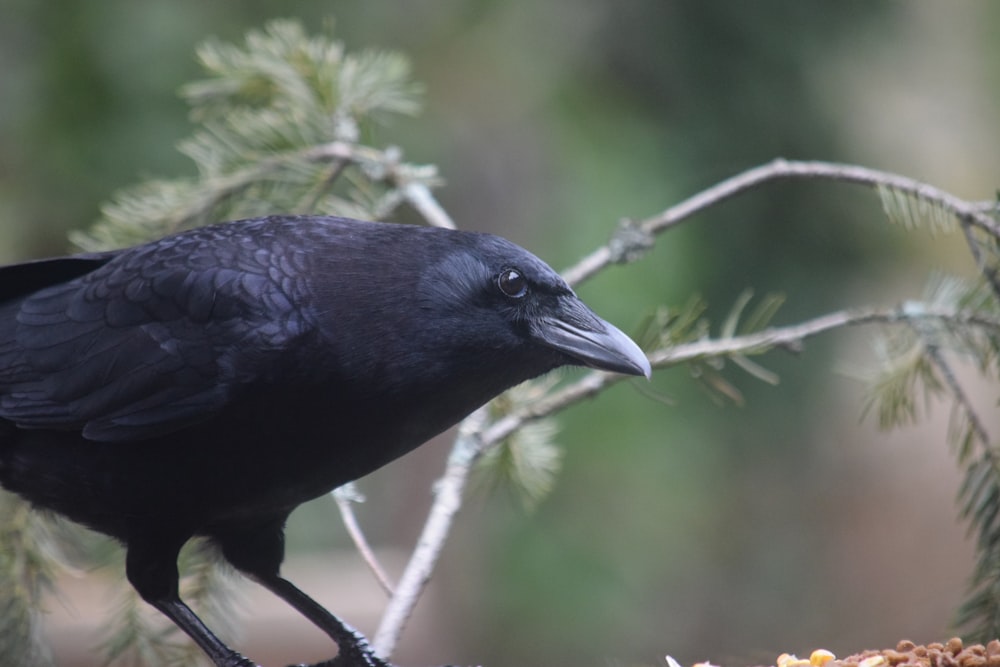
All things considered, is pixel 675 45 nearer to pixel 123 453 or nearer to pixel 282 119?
pixel 282 119

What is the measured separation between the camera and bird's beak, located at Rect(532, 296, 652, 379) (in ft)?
7.41

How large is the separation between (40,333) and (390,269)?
3.03ft

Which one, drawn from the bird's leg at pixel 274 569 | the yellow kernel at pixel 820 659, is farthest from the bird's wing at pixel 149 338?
the yellow kernel at pixel 820 659

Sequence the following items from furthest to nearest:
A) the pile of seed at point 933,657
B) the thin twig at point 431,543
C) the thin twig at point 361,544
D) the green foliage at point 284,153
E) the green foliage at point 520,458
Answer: the green foliage at point 284,153 < the green foliage at point 520,458 < the thin twig at point 361,544 < the thin twig at point 431,543 < the pile of seed at point 933,657

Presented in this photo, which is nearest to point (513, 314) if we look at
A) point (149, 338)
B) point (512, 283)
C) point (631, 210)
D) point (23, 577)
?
point (512, 283)

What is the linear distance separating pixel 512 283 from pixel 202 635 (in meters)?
1.08

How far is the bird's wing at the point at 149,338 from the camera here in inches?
92.7

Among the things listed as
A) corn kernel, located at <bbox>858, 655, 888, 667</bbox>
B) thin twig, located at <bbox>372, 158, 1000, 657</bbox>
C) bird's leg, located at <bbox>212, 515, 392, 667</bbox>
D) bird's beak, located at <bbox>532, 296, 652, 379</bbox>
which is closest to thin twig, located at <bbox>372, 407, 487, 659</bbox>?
thin twig, located at <bbox>372, 158, 1000, 657</bbox>

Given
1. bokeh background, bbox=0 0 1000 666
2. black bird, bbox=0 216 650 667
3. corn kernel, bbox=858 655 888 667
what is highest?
bokeh background, bbox=0 0 1000 666

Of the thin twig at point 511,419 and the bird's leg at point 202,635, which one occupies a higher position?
the thin twig at point 511,419

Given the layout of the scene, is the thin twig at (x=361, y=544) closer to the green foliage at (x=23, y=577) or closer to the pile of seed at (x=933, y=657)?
the green foliage at (x=23, y=577)

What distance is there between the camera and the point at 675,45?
4.99 meters

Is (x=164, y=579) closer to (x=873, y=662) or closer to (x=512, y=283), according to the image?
(x=512, y=283)

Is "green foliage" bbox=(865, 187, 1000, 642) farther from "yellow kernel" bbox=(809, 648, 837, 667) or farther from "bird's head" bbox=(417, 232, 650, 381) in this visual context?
"bird's head" bbox=(417, 232, 650, 381)
